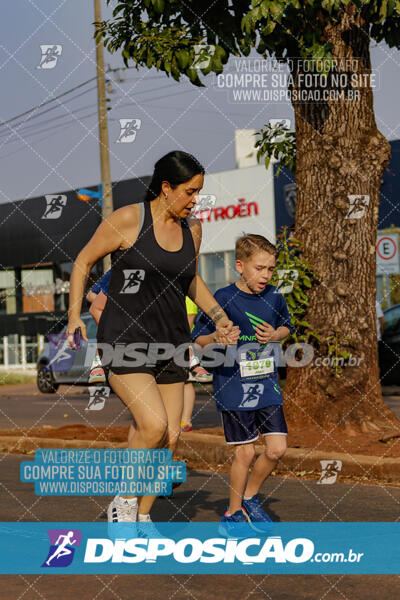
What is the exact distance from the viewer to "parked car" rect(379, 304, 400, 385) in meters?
18.6

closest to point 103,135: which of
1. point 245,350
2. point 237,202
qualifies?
point 237,202

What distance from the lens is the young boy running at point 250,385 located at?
19.2 ft

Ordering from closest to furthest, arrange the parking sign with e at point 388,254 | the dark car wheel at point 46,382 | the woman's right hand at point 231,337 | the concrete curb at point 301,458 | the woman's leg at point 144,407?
the woman's leg at point 144,407 < the woman's right hand at point 231,337 < the concrete curb at point 301,458 < the parking sign with e at point 388,254 < the dark car wheel at point 46,382

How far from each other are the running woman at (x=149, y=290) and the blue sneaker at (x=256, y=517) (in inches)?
29.5

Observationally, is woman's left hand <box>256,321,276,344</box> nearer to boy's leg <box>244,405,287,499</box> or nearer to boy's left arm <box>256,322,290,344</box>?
boy's left arm <box>256,322,290,344</box>

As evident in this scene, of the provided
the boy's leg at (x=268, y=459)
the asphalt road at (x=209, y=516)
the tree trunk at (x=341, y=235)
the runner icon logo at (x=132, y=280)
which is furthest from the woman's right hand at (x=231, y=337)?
the tree trunk at (x=341, y=235)

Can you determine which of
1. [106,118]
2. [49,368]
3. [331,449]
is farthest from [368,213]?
[106,118]

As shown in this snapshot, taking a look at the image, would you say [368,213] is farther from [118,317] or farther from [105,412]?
[105,412]

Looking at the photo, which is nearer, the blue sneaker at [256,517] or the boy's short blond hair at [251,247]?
the blue sneaker at [256,517]

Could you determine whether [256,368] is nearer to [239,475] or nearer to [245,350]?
[245,350]

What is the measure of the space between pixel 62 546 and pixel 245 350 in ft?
4.89

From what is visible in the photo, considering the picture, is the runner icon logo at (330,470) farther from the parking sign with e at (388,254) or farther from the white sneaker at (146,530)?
the parking sign with e at (388,254)

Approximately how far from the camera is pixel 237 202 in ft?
120

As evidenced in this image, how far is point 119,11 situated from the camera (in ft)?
35.2
